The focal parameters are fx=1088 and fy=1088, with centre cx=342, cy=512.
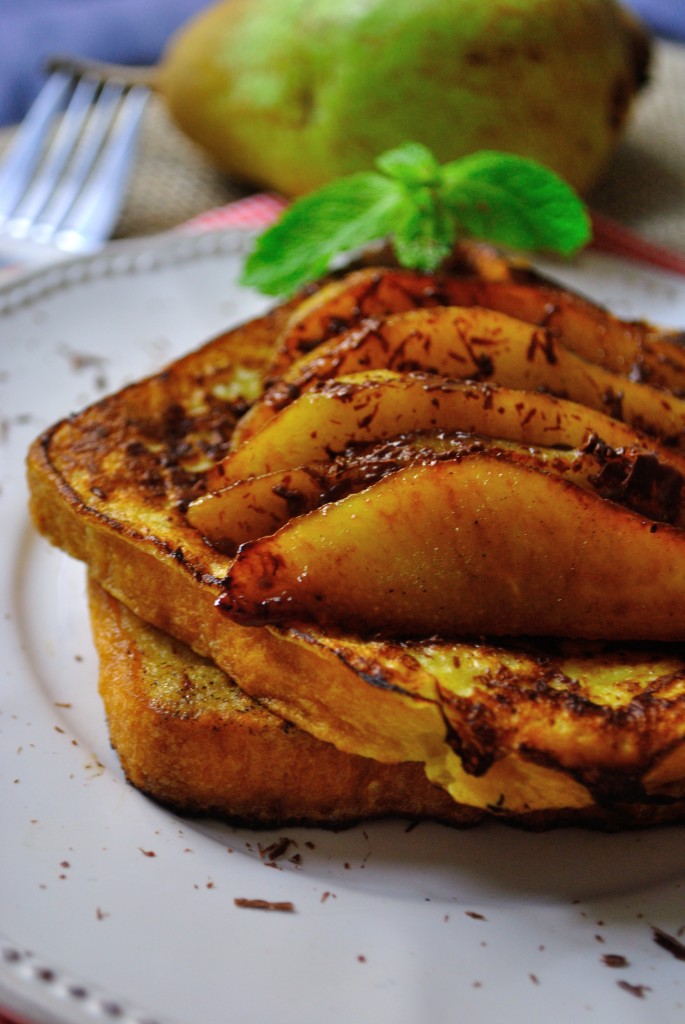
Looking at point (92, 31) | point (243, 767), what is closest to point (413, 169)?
point (243, 767)

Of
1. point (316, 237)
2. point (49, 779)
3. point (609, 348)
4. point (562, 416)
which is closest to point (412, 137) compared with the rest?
point (316, 237)

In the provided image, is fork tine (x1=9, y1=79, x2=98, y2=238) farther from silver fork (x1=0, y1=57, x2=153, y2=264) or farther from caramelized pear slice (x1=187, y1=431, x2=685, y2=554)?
caramelized pear slice (x1=187, y1=431, x2=685, y2=554)

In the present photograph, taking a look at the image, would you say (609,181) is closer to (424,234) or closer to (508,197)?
(508,197)

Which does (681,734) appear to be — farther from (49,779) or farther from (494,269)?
(494,269)

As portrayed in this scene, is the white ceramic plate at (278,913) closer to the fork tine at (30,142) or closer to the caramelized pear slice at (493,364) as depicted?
the caramelized pear slice at (493,364)

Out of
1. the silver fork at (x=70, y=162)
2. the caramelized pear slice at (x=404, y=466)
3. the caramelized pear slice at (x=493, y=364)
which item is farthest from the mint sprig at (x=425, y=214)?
the caramelized pear slice at (x=404, y=466)

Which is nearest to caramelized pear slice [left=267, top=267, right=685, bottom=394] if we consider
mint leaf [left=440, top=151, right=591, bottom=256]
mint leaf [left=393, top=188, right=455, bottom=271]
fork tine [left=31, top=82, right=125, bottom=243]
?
mint leaf [left=393, top=188, right=455, bottom=271]
